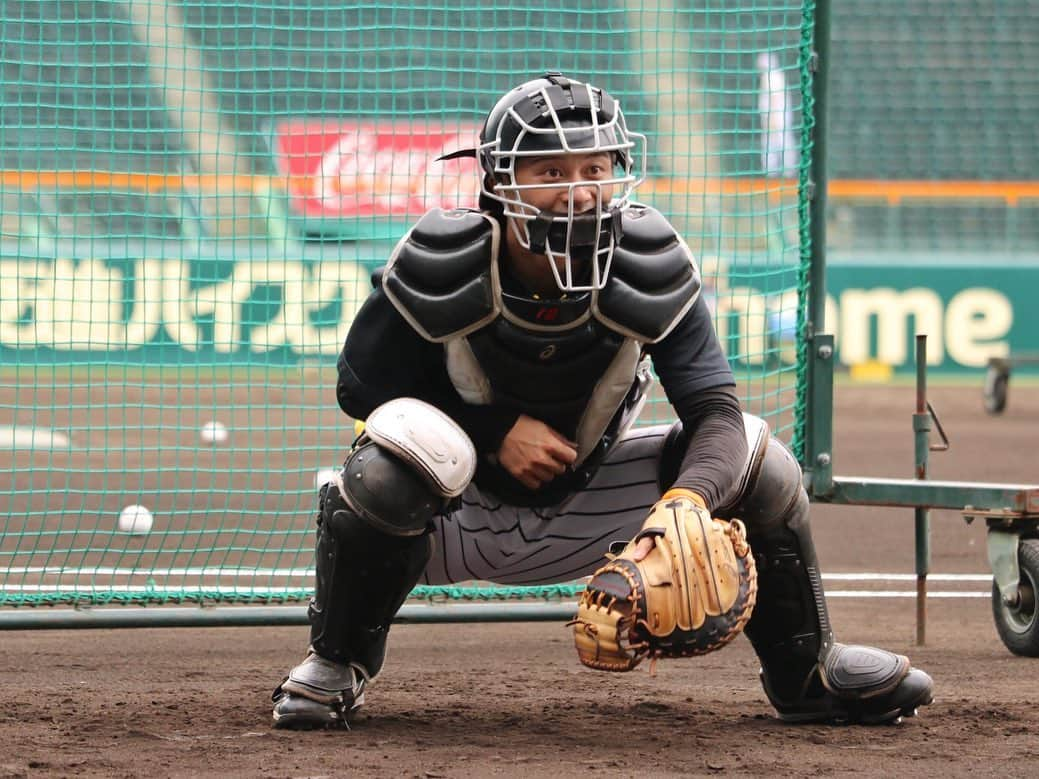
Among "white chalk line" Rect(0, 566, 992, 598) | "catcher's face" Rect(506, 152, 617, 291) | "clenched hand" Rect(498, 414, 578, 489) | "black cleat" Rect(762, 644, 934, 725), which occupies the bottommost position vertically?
"white chalk line" Rect(0, 566, 992, 598)

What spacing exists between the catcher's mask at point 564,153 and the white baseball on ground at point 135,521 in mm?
3918

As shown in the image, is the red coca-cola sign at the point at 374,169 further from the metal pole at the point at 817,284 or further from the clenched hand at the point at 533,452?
the clenched hand at the point at 533,452

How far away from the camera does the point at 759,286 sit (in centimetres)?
1075

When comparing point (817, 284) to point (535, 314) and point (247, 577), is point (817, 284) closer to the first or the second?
point (535, 314)

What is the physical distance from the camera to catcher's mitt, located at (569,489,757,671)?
320cm

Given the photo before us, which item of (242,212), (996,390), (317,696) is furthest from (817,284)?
(996,390)

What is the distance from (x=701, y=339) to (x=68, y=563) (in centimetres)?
403

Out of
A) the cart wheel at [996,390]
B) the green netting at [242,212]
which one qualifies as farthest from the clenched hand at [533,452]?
the cart wheel at [996,390]

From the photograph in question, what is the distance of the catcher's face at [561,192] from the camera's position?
11.3 ft

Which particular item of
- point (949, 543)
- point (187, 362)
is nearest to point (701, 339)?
point (949, 543)

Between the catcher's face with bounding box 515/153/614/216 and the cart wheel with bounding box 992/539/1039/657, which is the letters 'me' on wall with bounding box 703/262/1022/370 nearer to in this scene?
the cart wheel with bounding box 992/539/1039/657

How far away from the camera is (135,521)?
23.3ft

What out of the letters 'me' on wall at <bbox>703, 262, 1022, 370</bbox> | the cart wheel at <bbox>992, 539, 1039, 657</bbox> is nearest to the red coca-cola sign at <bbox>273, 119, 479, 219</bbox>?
the cart wheel at <bbox>992, 539, 1039, 657</bbox>

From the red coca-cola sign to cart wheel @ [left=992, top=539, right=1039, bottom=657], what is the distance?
2.47 meters
